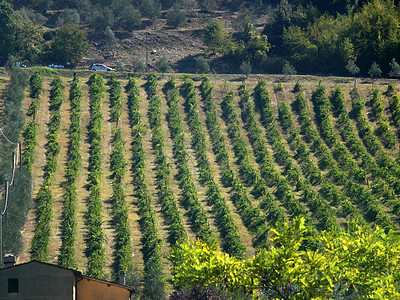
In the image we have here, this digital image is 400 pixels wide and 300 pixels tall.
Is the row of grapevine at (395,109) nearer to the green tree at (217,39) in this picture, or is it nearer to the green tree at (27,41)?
the green tree at (217,39)

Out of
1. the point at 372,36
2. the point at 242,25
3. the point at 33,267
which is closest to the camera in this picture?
the point at 33,267

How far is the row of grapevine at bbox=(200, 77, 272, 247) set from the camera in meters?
55.4

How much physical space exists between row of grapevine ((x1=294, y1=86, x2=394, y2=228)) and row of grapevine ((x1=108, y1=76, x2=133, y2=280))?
59.5 ft

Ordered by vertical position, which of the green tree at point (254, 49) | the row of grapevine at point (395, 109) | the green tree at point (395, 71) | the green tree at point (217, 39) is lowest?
the row of grapevine at point (395, 109)

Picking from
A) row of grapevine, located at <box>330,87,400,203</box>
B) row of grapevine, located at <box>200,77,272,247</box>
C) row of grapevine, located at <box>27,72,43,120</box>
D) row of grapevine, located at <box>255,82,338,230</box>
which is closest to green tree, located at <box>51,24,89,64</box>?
row of grapevine, located at <box>27,72,43,120</box>

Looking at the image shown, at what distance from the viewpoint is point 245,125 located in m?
70.5

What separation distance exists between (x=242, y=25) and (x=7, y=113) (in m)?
41.1

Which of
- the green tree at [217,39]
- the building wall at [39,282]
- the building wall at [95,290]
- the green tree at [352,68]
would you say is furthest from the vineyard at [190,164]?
the building wall at [39,282]

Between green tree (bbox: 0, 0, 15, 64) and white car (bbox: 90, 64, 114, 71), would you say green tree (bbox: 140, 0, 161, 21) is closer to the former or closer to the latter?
white car (bbox: 90, 64, 114, 71)

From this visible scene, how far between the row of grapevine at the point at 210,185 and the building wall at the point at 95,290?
1565 centimetres

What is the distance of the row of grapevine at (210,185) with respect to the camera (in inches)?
2073

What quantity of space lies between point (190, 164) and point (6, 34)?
104ft

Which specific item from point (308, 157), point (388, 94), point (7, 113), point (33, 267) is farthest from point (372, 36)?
point (33, 267)

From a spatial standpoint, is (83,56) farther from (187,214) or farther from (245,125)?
(187,214)
